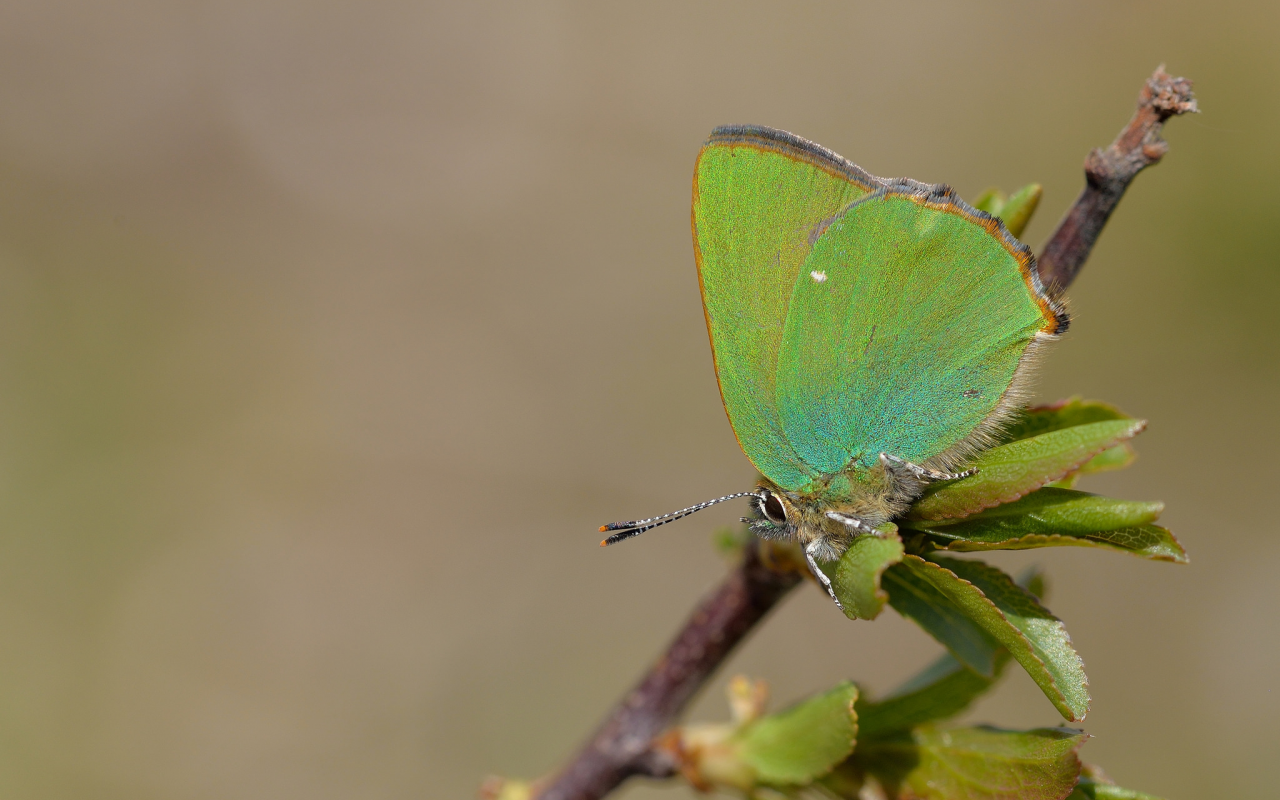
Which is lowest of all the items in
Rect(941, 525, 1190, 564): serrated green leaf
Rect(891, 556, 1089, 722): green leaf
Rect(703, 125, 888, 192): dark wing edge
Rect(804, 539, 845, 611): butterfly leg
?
Rect(804, 539, 845, 611): butterfly leg

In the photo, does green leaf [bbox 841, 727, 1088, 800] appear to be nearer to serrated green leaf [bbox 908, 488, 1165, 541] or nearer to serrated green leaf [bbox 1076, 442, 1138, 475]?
serrated green leaf [bbox 908, 488, 1165, 541]

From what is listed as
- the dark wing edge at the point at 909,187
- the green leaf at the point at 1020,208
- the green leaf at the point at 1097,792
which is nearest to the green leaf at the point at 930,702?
the green leaf at the point at 1097,792

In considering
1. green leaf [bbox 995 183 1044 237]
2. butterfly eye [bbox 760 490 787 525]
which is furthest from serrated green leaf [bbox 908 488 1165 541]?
green leaf [bbox 995 183 1044 237]

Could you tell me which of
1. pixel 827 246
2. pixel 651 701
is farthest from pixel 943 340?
pixel 651 701

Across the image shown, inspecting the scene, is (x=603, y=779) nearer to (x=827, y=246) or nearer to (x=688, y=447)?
(x=827, y=246)

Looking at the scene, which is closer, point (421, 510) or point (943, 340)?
point (943, 340)

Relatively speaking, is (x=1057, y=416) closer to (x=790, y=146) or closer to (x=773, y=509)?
(x=773, y=509)

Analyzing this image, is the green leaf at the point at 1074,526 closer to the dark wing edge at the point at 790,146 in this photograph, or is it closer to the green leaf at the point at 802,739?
the green leaf at the point at 802,739
